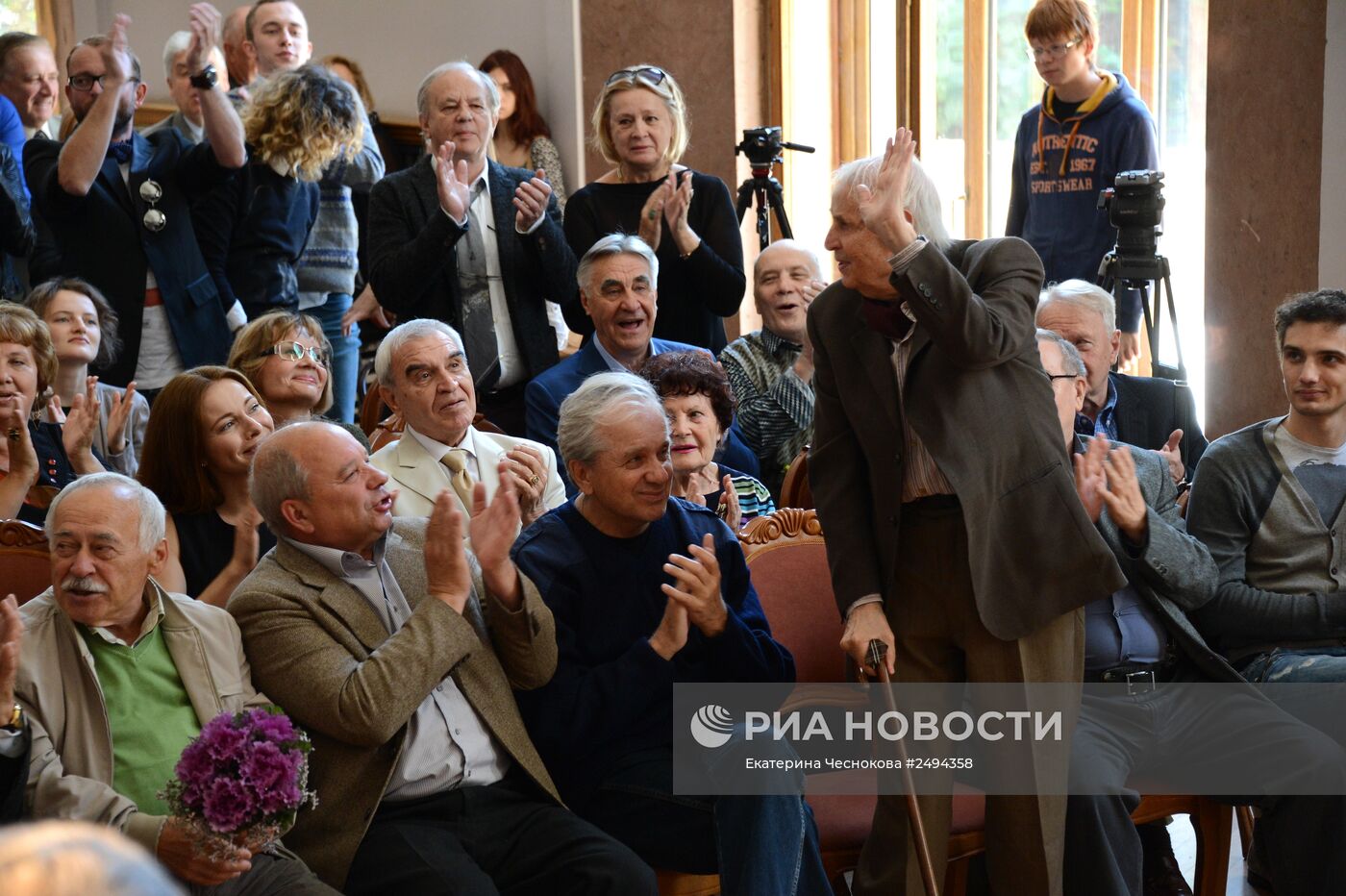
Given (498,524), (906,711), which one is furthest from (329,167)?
(906,711)

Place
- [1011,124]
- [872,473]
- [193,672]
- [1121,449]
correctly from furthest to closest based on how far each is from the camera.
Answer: [1011,124] → [1121,449] → [872,473] → [193,672]

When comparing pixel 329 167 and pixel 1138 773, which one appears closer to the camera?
pixel 1138 773

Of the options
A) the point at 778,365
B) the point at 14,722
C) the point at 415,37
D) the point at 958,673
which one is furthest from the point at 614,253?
the point at 415,37

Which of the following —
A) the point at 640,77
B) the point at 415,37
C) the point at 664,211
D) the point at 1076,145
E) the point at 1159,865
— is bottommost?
the point at 1159,865

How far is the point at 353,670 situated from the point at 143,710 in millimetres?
289

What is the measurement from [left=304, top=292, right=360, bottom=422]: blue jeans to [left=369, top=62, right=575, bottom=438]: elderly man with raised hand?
0.62 metres

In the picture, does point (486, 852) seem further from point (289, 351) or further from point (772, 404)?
point (772, 404)

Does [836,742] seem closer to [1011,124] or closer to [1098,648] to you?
[1098,648]

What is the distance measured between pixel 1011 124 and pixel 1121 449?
3.14 m

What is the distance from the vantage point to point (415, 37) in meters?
6.79

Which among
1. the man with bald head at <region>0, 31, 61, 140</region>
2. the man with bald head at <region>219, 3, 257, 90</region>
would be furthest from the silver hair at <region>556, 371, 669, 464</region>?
the man with bald head at <region>219, 3, 257, 90</region>

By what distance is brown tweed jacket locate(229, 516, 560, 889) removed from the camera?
2.14 meters

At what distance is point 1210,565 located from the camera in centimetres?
280

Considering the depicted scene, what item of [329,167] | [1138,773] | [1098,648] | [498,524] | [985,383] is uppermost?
[329,167]
